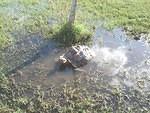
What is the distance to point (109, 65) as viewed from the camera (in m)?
13.8

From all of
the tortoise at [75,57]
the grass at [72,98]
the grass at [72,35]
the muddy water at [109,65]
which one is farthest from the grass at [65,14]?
the grass at [72,98]

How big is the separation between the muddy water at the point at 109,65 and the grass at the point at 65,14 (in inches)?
49.3

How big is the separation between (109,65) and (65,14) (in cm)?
452

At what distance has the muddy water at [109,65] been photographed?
12766 mm

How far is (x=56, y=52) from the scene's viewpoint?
14.3 m

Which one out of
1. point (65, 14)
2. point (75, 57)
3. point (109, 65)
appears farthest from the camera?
point (65, 14)

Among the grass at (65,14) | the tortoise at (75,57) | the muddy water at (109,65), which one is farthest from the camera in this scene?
the grass at (65,14)

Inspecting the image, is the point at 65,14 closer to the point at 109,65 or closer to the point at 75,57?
the point at 75,57

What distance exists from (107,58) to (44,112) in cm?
417

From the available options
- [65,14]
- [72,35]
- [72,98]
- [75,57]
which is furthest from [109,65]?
[65,14]

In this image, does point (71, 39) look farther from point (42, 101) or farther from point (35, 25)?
point (42, 101)

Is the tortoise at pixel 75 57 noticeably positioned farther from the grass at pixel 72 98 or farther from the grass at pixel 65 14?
the grass at pixel 65 14

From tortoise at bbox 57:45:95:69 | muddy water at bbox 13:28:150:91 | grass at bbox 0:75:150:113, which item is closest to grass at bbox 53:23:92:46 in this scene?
muddy water at bbox 13:28:150:91

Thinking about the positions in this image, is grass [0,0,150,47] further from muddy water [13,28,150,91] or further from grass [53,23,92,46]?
muddy water [13,28,150,91]
